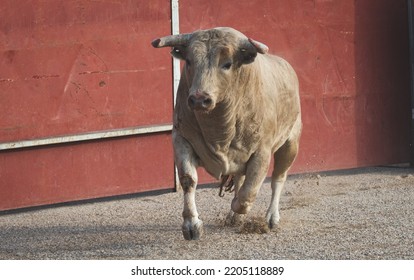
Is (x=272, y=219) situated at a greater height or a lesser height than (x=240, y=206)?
lesser

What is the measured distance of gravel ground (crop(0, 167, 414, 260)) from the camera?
27.8 feet

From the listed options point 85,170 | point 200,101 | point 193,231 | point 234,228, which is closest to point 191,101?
point 200,101

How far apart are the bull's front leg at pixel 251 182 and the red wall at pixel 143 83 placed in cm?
291

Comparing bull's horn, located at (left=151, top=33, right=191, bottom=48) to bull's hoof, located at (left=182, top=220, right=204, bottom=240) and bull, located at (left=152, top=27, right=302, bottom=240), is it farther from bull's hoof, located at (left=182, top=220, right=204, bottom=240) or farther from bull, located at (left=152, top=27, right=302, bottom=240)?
bull's hoof, located at (left=182, top=220, right=204, bottom=240)

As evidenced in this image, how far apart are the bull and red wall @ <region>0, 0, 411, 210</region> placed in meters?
2.49

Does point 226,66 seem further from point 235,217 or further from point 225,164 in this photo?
point 235,217

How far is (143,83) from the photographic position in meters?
11.7

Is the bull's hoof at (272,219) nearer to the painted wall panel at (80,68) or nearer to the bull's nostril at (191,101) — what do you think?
the bull's nostril at (191,101)

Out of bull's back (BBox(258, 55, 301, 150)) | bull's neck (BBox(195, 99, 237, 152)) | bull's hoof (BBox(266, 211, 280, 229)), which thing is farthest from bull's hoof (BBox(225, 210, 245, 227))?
bull's neck (BBox(195, 99, 237, 152))

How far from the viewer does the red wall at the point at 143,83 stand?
36.0ft

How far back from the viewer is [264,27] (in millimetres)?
12461

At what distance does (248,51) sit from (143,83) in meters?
3.35

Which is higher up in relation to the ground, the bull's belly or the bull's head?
the bull's head
